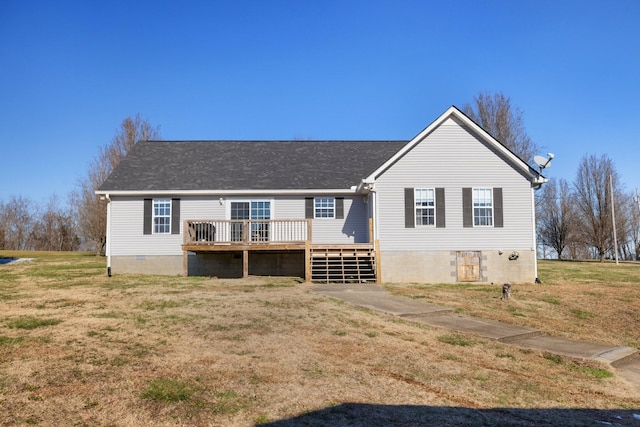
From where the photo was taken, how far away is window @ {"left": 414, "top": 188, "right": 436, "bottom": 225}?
56.3 feet

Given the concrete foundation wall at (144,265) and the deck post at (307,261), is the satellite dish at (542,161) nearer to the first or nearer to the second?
the deck post at (307,261)

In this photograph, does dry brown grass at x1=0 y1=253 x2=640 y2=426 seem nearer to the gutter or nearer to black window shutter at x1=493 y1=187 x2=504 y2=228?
black window shutter at x1=493 y1=187 x2=504 y2=228

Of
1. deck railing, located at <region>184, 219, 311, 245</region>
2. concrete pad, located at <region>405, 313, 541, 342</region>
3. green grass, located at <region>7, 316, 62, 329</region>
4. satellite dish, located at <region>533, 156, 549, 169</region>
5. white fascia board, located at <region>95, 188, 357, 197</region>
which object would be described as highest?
satellite dish, located at <region>533, 156, 549, 169</region>

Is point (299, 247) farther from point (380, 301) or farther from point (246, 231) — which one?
point (380, 301)

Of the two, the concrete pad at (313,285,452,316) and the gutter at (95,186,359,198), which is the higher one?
the gutter at (95,186,359,198)

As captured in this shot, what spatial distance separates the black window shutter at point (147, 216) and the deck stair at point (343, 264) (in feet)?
21.5

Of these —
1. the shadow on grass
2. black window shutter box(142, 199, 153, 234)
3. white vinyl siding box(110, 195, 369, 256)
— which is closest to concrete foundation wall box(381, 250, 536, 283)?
white vinyl siding box(110, 195, 369, 256)

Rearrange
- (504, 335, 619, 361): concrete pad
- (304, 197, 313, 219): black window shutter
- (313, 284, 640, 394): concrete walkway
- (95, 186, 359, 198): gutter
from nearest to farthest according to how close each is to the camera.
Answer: (313, 284, 640, 394): concrete walkway → (504, 335, 619, 361): concrete pad → (95, 186, 359, 198): gutter → (304, 197, 313, 219): black window shutter

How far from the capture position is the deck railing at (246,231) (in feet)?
55.3

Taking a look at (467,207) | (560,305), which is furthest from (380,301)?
(467,207)

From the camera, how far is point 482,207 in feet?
56.5

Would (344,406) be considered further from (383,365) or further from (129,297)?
(129,297)

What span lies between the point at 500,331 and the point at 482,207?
367 inches

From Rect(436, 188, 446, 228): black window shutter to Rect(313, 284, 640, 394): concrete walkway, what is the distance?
→ 535 centimetres
